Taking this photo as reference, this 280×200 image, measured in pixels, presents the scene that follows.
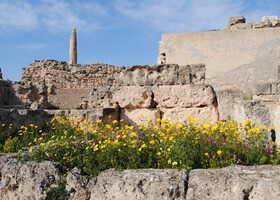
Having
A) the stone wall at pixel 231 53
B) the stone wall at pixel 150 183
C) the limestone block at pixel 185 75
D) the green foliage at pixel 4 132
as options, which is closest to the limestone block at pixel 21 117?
the green foliage at pixel 4 132

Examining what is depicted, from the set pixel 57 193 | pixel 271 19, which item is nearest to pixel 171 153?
pixel 57 193

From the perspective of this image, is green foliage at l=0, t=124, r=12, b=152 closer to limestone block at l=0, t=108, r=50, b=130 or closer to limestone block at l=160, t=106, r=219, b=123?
limestone block at l=0, t=108, r=50, b=130

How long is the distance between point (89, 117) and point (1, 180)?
2.64m

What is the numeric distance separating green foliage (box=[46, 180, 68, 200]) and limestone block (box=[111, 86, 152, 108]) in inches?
135

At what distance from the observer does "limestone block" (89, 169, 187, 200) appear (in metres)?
2.96

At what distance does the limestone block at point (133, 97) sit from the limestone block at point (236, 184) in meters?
3.58

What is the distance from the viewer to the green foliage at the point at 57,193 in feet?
10.7

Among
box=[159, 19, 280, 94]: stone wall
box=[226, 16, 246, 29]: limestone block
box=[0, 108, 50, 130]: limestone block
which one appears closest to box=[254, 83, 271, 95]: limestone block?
box=[0, 108, 50, 130]: limestone block

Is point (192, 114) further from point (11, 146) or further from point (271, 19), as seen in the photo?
point (271, 19)

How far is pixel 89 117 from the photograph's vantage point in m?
6.18

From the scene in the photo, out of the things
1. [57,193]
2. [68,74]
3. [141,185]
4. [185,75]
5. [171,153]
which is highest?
[68,74]

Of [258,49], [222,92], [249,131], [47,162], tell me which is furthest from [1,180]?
[258,49]

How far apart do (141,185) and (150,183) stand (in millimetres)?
102

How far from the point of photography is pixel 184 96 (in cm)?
622
